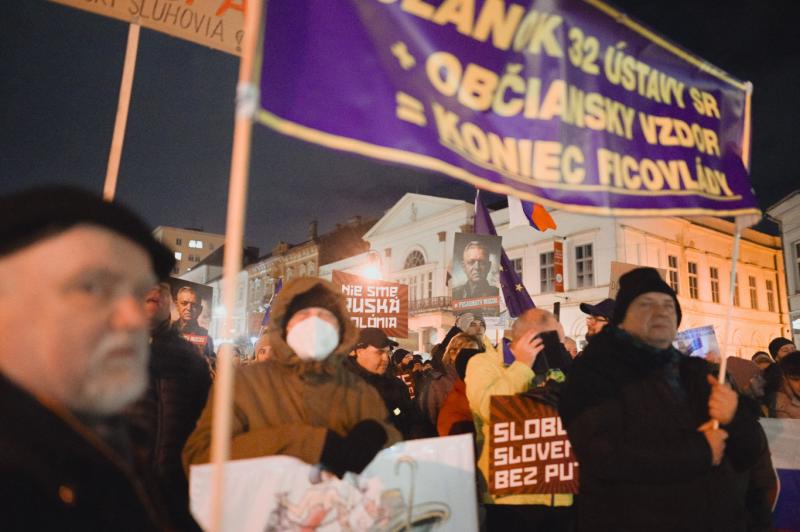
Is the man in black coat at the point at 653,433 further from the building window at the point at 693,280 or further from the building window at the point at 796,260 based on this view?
the building window at the point at 693,280

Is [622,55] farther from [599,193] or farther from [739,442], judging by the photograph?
[739,442]

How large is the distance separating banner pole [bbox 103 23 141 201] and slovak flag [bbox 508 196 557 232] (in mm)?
6164

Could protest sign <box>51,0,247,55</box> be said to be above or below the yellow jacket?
above

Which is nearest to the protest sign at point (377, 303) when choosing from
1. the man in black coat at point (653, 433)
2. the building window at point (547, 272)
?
the man in black coat at point (653, 433)

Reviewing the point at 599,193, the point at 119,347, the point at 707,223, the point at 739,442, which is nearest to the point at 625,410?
the point at 739,442

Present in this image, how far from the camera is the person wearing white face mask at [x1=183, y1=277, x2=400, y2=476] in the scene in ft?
7.42

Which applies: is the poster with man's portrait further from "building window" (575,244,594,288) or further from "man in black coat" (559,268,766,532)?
"building window" (575,244,594,288)

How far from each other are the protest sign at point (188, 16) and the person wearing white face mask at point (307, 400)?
6.21ft

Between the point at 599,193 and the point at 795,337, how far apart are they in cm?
2867

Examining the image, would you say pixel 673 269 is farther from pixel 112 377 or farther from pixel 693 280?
pixel 112 377

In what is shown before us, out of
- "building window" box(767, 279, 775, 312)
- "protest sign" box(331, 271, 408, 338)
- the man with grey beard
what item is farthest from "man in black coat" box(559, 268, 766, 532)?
"building window" box(767, 279, 775, 312)

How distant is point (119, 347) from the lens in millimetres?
1120

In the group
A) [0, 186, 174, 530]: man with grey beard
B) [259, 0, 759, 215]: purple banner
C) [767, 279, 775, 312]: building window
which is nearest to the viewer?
[0, 186, 174, 530]: man with grey beard

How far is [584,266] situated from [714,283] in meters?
9.36
